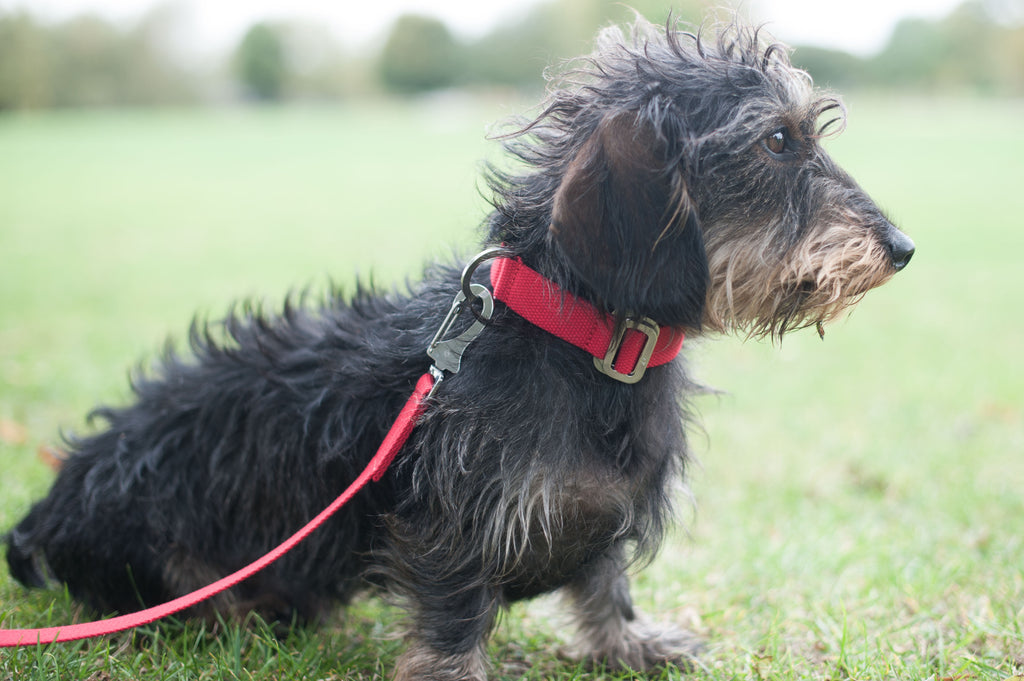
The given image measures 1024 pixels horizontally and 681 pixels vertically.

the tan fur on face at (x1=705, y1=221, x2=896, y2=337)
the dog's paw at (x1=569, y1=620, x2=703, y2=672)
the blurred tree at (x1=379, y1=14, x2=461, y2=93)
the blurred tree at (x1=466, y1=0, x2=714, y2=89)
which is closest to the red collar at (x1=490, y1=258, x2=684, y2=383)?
the tan fur on face at (x1=705, y1=221, x2=896, y2=337)

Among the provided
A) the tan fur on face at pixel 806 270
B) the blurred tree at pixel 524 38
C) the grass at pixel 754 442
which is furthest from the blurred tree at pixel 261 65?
the tan fur on face at pixel 806 270

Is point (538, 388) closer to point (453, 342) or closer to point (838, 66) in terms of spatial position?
point (453, 342)

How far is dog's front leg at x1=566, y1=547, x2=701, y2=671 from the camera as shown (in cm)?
327

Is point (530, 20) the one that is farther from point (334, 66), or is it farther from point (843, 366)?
point (843, 366)

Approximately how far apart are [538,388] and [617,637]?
4.29 feet

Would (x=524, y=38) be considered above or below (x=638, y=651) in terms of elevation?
below

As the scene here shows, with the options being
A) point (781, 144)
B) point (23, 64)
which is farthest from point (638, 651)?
point (23, 64)

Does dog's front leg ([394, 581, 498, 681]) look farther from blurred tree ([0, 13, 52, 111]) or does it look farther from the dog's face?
blurred tree ([0, 13, 52, 111])

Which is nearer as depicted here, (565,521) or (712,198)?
(712,198)

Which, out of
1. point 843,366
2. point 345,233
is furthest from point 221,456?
point 345,233

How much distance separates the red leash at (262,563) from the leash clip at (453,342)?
2.5 inches

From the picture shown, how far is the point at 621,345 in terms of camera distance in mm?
2596

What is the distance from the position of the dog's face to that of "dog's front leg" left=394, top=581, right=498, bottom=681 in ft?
3.70

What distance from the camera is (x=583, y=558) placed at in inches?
113
